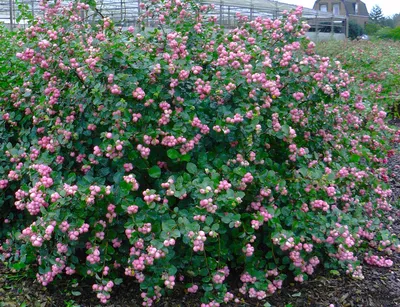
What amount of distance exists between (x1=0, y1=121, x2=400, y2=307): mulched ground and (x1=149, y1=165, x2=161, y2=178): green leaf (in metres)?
0.67

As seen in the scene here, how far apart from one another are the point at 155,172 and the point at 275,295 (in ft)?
3.23

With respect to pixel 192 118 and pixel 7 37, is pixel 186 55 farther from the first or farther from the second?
pixel 7 37

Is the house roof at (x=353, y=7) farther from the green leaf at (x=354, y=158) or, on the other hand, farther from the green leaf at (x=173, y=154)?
the green leaf at (x=173, y=154)

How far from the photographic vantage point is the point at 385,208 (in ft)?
11.5

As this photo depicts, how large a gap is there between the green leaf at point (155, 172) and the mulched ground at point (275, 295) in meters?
0.67

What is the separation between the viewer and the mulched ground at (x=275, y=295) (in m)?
2.77

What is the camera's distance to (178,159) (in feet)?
8.85

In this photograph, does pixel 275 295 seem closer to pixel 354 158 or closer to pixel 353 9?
pixel 354 158

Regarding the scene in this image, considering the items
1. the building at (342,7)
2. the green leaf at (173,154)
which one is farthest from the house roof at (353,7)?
the green leaf at (173,154)

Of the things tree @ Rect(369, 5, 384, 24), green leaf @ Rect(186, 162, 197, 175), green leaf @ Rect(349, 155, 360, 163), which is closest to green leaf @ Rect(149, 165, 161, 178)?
green leaf @ Rect(186, 162, 197, 175)

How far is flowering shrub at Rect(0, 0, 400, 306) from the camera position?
8.30ft

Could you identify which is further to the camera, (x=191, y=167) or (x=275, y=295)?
(x=275, y=295)

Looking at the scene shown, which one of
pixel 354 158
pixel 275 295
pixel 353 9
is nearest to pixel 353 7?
pixel 353 9

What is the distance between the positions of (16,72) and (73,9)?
782 millimetres
